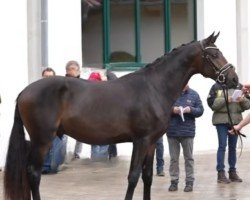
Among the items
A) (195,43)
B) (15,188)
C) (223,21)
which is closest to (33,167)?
(15,188)

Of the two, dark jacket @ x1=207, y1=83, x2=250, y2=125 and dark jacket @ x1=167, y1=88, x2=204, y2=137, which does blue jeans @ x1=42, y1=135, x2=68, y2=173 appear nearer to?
dark jacket @ x1=167, y1=88, x2=204, y2=137

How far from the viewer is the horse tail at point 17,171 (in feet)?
24.8

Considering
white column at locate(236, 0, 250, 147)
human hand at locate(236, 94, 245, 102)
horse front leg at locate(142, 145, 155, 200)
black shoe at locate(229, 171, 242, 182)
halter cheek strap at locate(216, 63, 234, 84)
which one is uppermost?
white column at locate(236, 0, 250, 147)

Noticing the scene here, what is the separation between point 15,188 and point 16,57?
4.56 m

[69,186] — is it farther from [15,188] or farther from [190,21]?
[190,21]

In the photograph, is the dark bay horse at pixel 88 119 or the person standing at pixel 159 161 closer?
the dark bay horse at pixel 88 119

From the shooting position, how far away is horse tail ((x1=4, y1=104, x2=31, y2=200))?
7.56 m

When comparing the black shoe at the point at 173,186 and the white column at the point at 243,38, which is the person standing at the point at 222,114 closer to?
the black shoe at the point at 173,186

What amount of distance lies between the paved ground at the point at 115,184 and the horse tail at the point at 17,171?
1443 mm

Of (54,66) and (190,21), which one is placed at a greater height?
(190,21)

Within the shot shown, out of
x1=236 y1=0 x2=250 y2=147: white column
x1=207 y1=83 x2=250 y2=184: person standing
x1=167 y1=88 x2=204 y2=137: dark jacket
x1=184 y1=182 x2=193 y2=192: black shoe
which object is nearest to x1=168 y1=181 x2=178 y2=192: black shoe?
x1=184 y1=182 x2=193 y2=192: black shoe

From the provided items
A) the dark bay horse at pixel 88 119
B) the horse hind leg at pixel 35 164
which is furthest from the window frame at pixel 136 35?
the horse hind leg at pixel 35 164

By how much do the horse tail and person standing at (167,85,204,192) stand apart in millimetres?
2553

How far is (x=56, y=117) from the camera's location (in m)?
7.61
